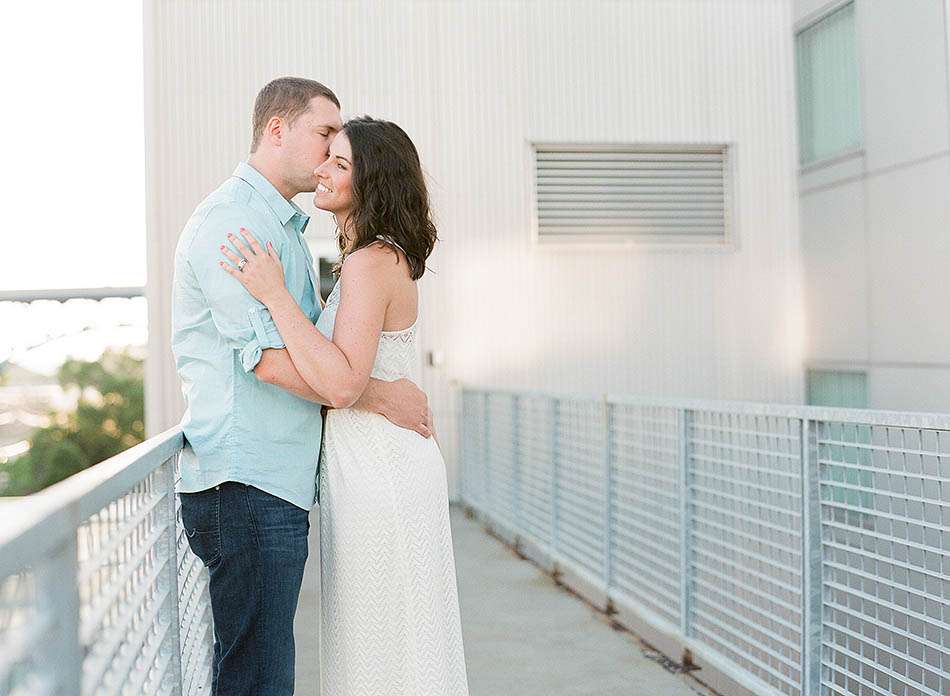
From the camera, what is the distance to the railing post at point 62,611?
113cm

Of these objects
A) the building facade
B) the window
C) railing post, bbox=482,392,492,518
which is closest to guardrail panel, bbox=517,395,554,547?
railing post, bbox=482,392,492,518

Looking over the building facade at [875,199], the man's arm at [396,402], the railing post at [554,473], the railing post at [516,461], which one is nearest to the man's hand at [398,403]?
the man's arm at [396,402]

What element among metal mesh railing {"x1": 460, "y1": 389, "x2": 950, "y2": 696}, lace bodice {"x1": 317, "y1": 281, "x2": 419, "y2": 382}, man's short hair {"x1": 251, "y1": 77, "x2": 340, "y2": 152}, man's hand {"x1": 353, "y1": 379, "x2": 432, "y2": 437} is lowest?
metal mesh railing {"x1": 460, "y1": 389, "x2": 950, "y2": 696}

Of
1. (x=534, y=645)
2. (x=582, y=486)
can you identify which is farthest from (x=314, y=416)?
(x=582, y=486)

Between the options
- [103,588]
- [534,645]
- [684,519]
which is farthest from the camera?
[534,645]

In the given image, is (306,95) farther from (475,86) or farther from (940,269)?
(475,86)

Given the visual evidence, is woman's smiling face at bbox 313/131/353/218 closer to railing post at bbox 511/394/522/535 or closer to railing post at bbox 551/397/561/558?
railing post at bbox 551/397/561/558

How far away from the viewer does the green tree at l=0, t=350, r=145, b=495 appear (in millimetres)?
31156

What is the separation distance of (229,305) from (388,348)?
1.42 feet

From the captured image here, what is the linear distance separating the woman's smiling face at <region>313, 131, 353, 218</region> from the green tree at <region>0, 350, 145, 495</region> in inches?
1172

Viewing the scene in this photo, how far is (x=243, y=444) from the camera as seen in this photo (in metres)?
2.12

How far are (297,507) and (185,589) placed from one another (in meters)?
0.48

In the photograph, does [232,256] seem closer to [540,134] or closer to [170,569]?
[170,569]

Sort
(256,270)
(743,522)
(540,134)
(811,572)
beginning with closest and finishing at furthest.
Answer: (256,270) < (811,572) < (743,522) < (540,134)
